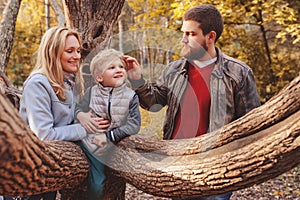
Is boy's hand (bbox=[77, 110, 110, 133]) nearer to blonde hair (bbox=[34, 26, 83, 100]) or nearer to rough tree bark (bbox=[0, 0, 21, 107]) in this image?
blonde hair (bbox=[34, 26, 83, 100])

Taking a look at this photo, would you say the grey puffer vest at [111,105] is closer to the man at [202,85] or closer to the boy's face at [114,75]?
the boy's face at [114,75]

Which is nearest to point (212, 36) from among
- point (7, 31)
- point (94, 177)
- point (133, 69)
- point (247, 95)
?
point (247, 95)

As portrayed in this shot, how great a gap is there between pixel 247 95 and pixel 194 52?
45 centimetres

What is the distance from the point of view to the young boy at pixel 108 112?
2619 millimetres

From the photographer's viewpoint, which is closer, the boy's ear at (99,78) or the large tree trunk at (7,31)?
the boy's ear at (99,78)

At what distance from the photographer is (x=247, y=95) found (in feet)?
9.33

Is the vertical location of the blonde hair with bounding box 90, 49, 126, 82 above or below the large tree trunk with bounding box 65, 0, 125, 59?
below

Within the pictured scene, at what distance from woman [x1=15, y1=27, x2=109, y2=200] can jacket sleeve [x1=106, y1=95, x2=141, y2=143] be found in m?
0.07

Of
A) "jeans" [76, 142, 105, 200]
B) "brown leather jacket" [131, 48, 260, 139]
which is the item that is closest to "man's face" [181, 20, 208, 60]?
"brown leather jacket" [131, 48, 260, 139]

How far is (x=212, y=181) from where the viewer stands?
2207mm

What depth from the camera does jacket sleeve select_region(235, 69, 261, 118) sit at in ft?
9.27

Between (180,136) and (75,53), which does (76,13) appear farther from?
(180,136)

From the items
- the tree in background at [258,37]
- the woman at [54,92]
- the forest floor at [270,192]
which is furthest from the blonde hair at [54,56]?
the tree in background at [258,37]

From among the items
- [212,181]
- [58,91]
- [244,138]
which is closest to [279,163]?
[244,138]
